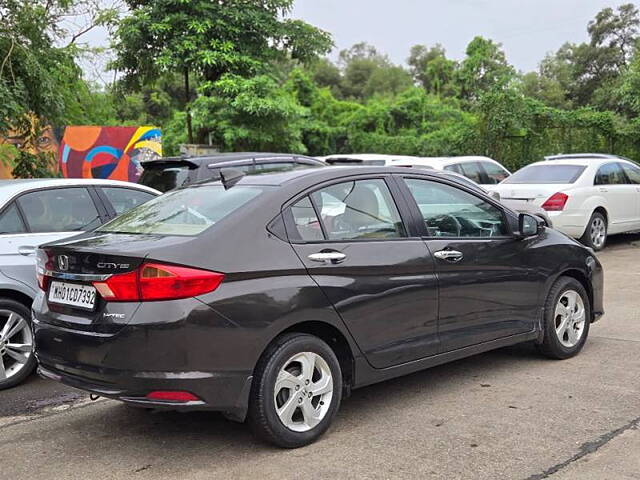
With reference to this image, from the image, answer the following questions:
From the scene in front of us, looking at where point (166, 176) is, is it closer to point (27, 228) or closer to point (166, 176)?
point (166, 176)

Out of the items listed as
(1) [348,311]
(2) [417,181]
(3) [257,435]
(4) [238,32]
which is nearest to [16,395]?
(3) [257,435]

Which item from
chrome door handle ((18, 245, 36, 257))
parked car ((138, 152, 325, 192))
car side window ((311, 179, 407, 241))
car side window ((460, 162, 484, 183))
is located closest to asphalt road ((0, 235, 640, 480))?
chrome door handle ((18, 245, 36, 257))

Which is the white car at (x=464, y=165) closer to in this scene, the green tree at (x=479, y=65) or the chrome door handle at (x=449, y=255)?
the chrome door handle at (x=449, y=255)

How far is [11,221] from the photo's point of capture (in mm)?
5625

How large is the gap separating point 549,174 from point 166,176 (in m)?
6.83

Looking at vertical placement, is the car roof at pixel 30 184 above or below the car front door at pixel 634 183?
above

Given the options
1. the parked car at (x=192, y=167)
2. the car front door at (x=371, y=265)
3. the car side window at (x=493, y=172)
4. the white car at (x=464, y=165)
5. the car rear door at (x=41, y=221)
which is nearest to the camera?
the car front door at (x=371, y=265)

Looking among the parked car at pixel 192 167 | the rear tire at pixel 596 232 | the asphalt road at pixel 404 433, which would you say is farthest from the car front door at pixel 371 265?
the rear tire at pixel 596 232

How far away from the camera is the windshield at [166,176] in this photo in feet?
28.2

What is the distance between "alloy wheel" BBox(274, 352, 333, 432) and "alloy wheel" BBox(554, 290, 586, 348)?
2418mm

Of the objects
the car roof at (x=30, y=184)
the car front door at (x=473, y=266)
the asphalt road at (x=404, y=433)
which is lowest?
the asphalt road at (x=404, y=433)

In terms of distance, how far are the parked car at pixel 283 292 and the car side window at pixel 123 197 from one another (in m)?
1.47

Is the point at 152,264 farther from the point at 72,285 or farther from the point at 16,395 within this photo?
the point at 16,395

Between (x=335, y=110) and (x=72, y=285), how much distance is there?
29.9m
